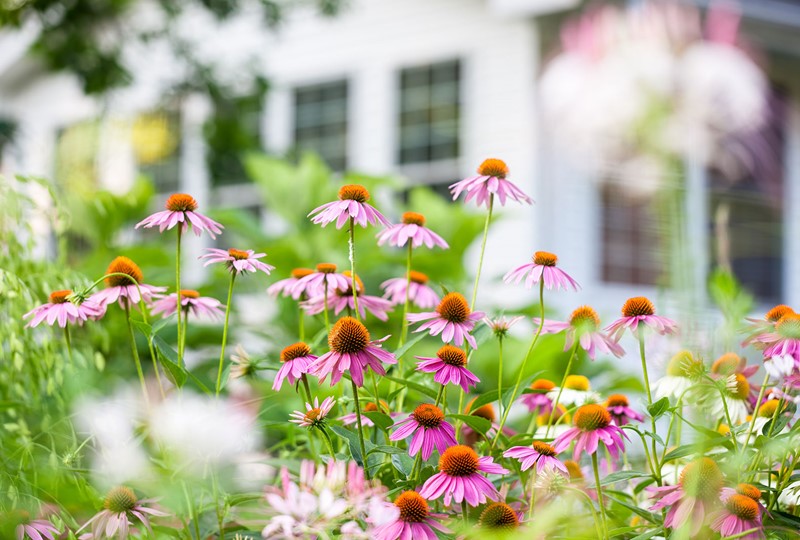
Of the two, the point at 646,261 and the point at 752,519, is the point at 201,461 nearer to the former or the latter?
the point at 752,519

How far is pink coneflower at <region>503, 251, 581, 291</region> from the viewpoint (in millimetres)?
1217

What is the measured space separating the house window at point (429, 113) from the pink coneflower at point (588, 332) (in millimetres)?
6290

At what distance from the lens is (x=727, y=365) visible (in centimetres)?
130

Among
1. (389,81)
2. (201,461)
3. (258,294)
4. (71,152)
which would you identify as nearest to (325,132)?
(389,81)

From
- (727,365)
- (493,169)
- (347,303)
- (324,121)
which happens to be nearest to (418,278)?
(347,303)

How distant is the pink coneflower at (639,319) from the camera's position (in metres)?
1.20

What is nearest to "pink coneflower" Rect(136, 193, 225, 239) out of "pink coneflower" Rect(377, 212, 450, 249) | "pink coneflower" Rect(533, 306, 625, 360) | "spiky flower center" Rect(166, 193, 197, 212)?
"spiky flower center" Rect(166, 193, 197, 212)

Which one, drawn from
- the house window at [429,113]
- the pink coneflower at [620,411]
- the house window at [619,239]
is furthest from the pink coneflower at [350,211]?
the house window at [429,113]

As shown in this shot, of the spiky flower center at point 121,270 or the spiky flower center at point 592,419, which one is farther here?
the spiky flower center at point 121,270

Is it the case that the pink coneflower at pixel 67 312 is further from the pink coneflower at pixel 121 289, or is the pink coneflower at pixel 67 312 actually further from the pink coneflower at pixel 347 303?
the pink coneflower at pixel 347 303

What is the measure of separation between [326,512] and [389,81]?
7051 mm

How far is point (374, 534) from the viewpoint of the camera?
0.98 meters

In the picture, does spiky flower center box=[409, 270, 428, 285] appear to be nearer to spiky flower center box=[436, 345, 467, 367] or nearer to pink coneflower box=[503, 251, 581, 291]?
pink coneflower box=[503, 251, 581, 291]

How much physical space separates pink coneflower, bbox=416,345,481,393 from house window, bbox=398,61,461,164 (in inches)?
253
